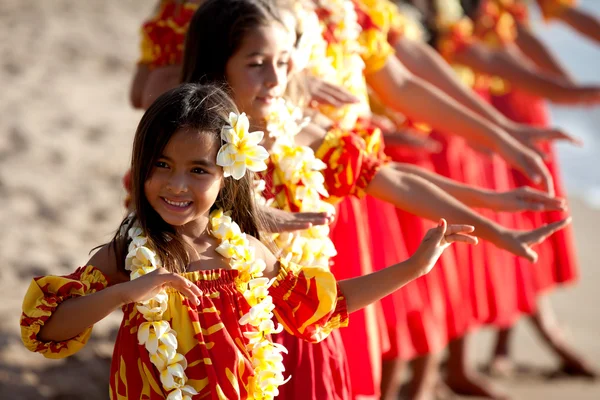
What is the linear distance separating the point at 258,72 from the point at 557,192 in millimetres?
2973

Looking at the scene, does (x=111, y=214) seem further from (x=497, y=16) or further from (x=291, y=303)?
(x=291, y=303)

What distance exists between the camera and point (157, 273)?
2.09 meters

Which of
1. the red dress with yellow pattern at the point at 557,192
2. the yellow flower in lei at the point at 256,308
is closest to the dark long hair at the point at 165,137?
the yellow flower in lei at the point at 256,308

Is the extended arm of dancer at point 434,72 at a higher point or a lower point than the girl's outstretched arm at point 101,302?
higher

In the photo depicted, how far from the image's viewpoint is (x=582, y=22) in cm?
543

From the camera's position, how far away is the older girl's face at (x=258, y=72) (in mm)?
2756

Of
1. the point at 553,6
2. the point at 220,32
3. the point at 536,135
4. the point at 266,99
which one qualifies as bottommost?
the point at 266,99

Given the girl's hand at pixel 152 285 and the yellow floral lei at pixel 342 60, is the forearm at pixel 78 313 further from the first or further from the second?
the yellow floral lei at pixel 342 60

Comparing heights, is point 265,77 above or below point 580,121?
below

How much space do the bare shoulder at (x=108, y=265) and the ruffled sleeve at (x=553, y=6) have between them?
12.3 feet

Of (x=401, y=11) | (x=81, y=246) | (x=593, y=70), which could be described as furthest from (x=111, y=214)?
(x=593, y=70)

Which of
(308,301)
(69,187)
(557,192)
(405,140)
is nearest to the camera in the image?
(308,301)

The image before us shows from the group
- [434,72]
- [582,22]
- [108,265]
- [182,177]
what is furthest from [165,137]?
[582,22]

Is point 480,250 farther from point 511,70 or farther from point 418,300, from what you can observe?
point 511,70
